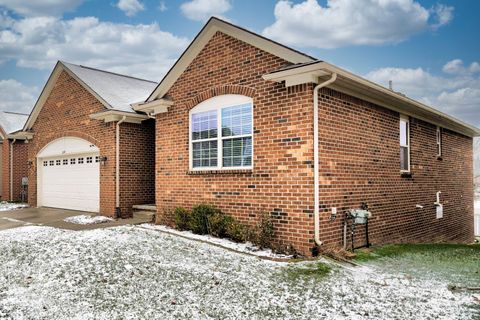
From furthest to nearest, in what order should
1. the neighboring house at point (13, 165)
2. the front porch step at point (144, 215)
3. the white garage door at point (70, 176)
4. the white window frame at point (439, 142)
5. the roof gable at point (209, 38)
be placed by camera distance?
the neighboring house at point (13, 165) < the white garage door at point (70, 176) < the white window frame at point (439, 142) < the front porch step at point (144, 215) < the roof gable at point (209, 38)

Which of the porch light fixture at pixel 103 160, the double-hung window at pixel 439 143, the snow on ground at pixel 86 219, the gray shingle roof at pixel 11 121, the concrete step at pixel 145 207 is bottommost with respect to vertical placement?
the snow on ground at pixel 86 219

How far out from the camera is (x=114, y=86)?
50.7ft

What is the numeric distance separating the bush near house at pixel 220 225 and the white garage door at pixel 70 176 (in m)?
5.39

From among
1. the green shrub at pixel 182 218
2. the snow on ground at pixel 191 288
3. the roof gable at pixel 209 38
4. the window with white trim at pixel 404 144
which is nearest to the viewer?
the snow on ground at pixel 191 288

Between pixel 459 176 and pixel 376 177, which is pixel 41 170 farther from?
pixel 459 176

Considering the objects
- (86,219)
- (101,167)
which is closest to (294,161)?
(86,219)

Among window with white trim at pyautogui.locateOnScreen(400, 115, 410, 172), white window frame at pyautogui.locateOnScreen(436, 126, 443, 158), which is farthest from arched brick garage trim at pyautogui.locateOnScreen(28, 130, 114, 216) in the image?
white window frame at pyautogui.locateOnScreen(436, 126, 443, 158)

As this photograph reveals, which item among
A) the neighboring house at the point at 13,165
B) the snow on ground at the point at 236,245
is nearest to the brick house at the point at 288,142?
the snow on ground at the point at 236,245

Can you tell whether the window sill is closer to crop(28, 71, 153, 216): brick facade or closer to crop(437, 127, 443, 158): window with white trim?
crop(28, 71, 153, 216): brick facade

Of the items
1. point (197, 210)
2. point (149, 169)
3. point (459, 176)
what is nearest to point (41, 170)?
point (149, 169)

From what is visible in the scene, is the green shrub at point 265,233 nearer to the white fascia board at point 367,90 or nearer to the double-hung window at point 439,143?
the white fascia board at point 367,90

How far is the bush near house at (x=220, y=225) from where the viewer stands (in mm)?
8586

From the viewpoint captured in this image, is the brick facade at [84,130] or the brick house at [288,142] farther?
the brick facade at [84,130]

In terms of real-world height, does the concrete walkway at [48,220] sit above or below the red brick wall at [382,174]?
below
